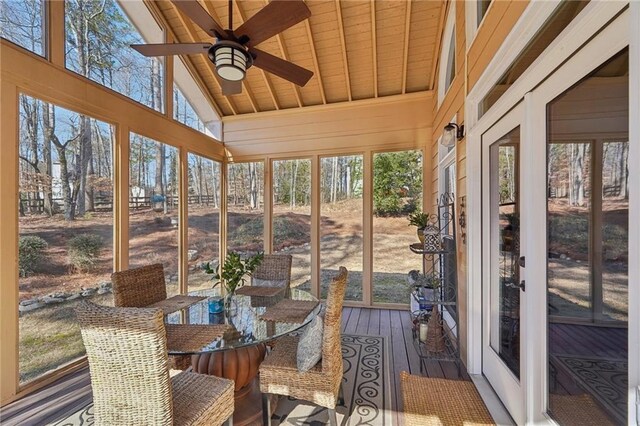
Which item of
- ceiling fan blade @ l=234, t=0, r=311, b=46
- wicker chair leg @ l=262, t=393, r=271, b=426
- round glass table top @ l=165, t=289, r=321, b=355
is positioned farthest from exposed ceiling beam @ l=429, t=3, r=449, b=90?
wicker chair leg @ l=262, t=393, r=271, b=426

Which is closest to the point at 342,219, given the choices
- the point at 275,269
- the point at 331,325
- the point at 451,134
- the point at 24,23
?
the point at 275,269

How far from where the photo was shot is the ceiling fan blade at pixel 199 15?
6.24 ft

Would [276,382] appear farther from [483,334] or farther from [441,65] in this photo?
[441,65]

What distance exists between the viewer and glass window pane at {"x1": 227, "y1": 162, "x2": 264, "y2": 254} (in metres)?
5.45

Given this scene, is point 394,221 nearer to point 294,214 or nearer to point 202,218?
point 294,214

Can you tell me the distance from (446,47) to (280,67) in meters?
2.42

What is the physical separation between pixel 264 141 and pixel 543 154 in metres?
4.48

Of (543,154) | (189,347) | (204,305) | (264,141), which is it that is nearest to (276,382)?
(189,347)

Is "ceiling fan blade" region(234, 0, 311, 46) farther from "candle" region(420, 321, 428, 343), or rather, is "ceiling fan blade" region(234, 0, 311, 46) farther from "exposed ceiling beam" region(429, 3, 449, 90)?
"candle" region(420, 321, 428, 343)

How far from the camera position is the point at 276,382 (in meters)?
2.02

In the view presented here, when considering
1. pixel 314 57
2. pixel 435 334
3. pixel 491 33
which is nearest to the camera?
pixel 491 33

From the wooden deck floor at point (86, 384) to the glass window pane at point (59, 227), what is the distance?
236 millimetres

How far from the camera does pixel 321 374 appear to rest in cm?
193

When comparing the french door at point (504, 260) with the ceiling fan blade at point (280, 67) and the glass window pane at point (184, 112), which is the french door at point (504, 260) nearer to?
the ceiling fan blade at point (280, 67)
